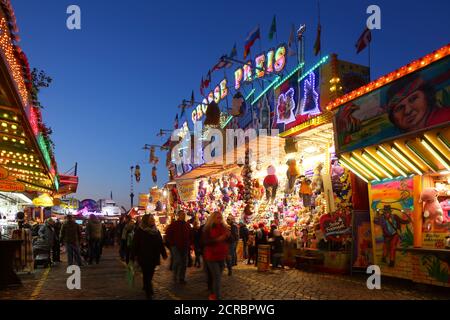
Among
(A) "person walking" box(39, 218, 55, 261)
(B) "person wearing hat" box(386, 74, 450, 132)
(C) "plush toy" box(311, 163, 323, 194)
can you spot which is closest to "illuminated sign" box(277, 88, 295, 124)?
(C) "plush toy" box(311, 163, 323, 194)

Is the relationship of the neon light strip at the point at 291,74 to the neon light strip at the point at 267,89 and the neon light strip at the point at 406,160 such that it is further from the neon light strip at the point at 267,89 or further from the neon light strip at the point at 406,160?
the neon light strip at the point at 406,160

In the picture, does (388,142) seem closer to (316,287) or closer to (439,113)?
(439,113)

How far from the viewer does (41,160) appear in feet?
48.0

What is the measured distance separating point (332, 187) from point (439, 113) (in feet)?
19.3

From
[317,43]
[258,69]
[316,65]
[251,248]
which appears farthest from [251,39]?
[251,248]

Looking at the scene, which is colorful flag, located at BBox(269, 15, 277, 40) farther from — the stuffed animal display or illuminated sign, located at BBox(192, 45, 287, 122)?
the stuffed animal display

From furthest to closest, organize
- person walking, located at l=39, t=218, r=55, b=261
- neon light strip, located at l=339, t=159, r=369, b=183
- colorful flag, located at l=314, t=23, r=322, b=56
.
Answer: colorful flag, located at l=314, t=23, r=322, b=56 → person walking, located at l=39, t=218, r=55, b=261 → neon light strip, located at l=339, t=159, r=369, b=183

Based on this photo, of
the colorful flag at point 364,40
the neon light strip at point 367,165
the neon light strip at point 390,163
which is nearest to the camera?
the neon light strip at point 390,163

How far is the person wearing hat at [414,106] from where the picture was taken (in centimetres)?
977

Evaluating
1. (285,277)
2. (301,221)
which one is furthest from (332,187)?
(285,277)

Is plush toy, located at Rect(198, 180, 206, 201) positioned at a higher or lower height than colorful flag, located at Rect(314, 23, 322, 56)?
lower

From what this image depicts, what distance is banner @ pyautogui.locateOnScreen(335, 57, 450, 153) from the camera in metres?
9.62

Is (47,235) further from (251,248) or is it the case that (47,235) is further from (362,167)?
(362,167)

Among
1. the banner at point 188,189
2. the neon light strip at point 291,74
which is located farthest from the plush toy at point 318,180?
the banner at point 188,189
